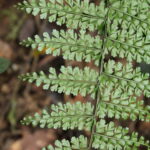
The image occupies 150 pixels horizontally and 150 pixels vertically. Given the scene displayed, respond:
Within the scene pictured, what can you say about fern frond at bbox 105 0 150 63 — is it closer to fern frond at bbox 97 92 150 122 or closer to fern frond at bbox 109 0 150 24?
fern frond at bbox 109 0 150 24

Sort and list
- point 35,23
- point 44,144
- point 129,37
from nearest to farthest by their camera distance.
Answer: point 129,37, point 44,144, point 35,23

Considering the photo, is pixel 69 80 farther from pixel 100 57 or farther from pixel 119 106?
pixel 119 106

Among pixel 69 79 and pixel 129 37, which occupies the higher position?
pixel 129 37

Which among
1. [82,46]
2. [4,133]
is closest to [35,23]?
[4,133]

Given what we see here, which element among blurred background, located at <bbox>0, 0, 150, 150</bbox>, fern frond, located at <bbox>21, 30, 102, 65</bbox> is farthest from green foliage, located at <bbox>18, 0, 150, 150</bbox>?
blurred background, located at <bbox>0, 0, 150, 150</bbox>

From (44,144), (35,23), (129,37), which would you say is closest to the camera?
(129,37)

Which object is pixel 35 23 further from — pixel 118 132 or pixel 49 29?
pixel 118 132

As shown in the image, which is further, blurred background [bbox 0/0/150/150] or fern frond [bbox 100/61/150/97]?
blurred background [bbox 0/0/150/150]

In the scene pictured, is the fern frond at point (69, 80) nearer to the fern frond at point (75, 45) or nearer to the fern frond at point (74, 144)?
the fern frond at point (75, 45)

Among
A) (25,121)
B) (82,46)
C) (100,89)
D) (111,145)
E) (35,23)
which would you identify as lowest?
(111,145)
